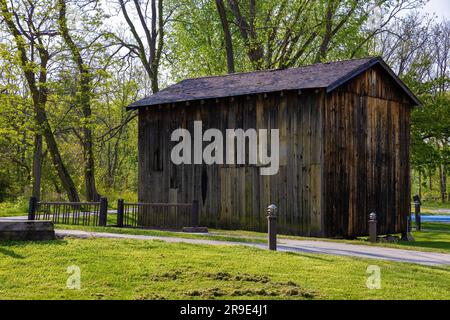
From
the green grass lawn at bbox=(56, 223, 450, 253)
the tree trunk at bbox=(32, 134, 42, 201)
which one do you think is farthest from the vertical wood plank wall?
the tree trunk at bbox=(32, 134, 42, 201)

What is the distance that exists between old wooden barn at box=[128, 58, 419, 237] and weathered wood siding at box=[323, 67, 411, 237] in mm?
36

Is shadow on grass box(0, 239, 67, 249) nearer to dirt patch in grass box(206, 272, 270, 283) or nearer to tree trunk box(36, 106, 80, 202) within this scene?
dirt patch in grass box(206, 272, 270, 283)

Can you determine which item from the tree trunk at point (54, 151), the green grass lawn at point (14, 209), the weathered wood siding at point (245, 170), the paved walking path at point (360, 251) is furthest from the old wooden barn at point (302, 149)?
the tree trunk at point (54, 151)

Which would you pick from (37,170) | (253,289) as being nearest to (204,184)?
(253,289)

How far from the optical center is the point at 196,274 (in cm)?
1066

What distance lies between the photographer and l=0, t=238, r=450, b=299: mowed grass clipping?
30.9ft

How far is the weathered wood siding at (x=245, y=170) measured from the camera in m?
20.9

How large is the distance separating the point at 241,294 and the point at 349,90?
1376cm

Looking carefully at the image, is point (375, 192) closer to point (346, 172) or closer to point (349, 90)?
point (346, 172)

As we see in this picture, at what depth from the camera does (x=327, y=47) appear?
1510 inches

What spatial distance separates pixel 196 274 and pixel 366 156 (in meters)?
13.2

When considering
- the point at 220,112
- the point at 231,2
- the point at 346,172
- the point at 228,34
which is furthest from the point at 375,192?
the point at 231,2

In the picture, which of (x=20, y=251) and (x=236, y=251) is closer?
(x=20, y=251)
